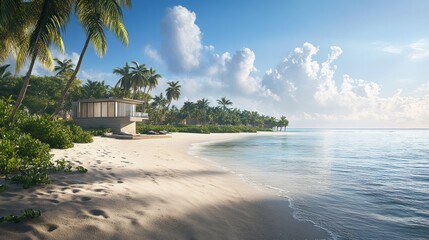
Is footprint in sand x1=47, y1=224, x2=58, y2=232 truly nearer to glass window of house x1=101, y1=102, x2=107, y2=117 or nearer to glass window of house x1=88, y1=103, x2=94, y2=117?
glass window of house x1=101, y1=102, x2=107, y2=117

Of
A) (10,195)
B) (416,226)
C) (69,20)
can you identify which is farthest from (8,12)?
(416,226)

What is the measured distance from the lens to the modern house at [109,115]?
30719 mm

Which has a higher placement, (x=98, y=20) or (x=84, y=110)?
(x=98, y=20)

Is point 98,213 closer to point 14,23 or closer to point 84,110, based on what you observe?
point 14,23

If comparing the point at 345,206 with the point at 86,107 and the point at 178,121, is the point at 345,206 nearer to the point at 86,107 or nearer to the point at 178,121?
the point at 86,107

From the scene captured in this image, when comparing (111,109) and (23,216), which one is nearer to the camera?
(23,216)

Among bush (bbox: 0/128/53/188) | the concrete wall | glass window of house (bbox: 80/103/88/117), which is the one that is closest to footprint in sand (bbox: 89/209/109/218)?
bush (bbox: 0/128/53/188)

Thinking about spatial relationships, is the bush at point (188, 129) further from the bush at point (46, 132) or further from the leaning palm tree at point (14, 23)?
the bush at point (46, 132)

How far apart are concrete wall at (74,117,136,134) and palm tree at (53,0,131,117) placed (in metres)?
15.5

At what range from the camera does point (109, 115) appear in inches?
1273

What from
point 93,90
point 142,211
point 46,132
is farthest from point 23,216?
point 93,90

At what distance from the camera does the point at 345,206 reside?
611cm

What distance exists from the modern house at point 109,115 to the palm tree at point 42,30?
1629 cm

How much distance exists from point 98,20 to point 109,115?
19759 mm
